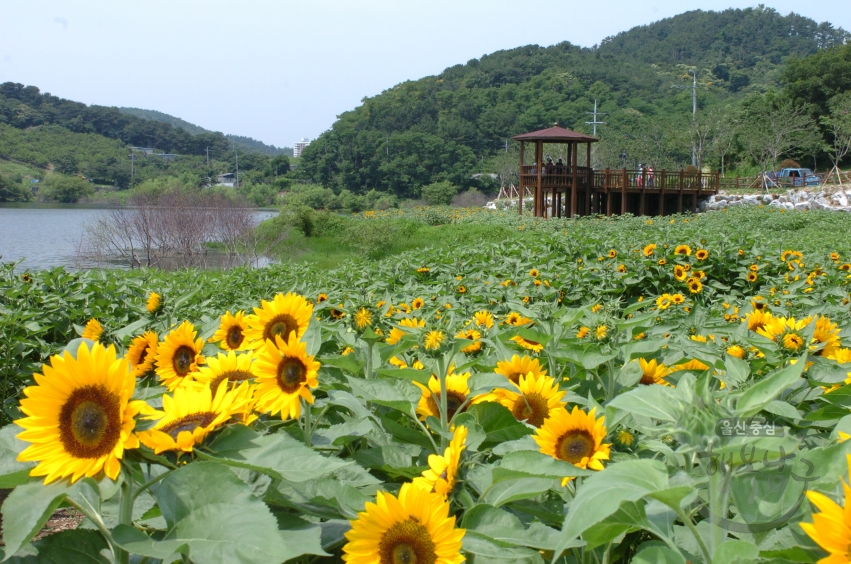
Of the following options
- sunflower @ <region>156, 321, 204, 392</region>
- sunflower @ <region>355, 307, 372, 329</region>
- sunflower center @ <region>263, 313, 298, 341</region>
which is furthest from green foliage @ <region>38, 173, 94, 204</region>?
sunflower center @ <region>263, 313, 298, 341</region>

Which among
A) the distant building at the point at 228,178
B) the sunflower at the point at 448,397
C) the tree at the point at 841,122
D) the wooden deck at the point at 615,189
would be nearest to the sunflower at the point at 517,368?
the sunflower at the point at 448,397

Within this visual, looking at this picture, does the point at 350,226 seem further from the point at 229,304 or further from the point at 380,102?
the point at 380,102

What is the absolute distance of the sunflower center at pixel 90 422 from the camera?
70cm

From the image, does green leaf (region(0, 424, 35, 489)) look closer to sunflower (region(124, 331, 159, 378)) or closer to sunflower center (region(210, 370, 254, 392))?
sunflower center (region(210, 370, 254, 392))

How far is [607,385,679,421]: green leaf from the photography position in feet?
2.14

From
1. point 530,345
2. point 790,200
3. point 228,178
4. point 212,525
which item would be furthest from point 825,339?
point 228,178

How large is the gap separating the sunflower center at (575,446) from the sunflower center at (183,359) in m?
0.68

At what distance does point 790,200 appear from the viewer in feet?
85.7

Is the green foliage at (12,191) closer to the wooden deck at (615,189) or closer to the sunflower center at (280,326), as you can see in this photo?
the wooden deck at (615,189)

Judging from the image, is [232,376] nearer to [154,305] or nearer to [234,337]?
[234,337]

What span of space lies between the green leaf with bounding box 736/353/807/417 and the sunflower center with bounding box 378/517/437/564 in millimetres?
369

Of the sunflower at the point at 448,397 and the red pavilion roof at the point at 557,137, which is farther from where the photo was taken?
the red pavilion roof at the point at 557,137

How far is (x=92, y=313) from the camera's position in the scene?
12.9 ft

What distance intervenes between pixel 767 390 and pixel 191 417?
661 mm
